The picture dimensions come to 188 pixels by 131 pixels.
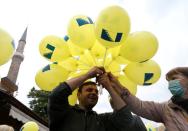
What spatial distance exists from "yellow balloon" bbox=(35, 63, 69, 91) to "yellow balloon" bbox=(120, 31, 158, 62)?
765 millimetres

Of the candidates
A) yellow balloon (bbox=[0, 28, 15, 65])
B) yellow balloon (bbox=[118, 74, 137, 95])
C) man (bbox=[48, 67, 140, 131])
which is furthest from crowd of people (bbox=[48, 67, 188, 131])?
yellow balloon (bbox=[0, 28, 15, 65])

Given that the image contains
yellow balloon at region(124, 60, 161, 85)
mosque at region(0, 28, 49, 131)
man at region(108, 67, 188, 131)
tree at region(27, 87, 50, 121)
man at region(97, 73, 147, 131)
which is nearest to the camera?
man at region(108, 67, 188, 131)

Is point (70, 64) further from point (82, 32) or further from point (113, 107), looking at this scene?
point (113, 107)

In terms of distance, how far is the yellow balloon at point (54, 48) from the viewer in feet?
13.3

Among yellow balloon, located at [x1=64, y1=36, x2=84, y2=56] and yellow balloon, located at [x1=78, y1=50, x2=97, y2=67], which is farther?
yellow balloon, located at [x1=64, y1=36, x2=84, y2=56]

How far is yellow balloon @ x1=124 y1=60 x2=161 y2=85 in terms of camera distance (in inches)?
152

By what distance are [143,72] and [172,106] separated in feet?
2.71

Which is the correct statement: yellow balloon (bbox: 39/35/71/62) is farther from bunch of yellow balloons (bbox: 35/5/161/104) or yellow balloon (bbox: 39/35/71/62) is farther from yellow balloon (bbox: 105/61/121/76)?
yellow balloon (bbox: 105/61/121/76)

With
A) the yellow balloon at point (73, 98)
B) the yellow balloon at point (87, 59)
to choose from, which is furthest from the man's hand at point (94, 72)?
the yellow balloon at point (73, 98)

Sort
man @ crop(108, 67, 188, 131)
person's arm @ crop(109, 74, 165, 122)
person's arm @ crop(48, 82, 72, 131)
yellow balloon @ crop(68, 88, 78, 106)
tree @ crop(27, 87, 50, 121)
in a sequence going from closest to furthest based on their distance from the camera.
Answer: man @ crop(108, 67, 188, 131) → person's arm @ crop(109, 74, 165, 122) → person's arm @ crop(48, 82, 72, 131) → yellow balloon @ crop(68, 88, 78, 106) → tree @ crop(27, 87, 50, 121)

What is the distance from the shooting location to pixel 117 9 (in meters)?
3.55

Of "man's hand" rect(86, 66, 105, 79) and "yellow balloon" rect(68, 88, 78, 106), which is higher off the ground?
"man's hand" rect(86, 66, 105, 79)

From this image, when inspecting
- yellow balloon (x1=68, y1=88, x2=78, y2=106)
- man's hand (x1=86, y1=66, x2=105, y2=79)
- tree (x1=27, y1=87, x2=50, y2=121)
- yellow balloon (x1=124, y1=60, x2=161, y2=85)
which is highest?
tree (x1=27, y1=87, x2=50, y2=121)

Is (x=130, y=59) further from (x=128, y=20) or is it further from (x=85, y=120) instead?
(x=85, y=120)
